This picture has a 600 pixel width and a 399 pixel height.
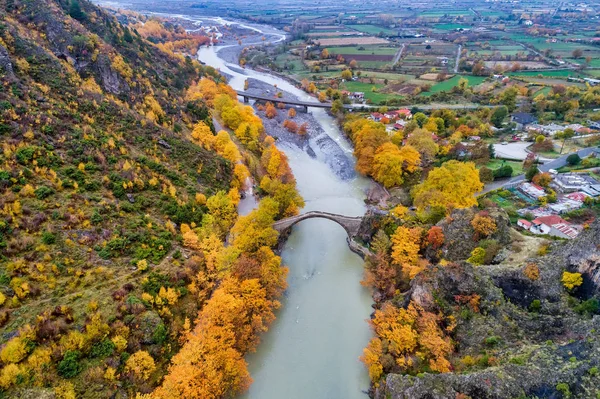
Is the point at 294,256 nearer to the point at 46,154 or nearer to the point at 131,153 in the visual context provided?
the point at 131,153

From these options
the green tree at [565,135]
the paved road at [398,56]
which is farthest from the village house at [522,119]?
the paved road at [398,56]

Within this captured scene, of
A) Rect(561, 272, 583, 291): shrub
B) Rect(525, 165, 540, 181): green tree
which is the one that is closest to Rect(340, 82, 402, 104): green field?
Rect(525, 165, 540, 181): green tree

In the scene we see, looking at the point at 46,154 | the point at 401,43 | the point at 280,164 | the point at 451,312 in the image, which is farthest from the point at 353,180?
the point at 401,43

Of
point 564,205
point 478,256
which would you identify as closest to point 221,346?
point 478,256

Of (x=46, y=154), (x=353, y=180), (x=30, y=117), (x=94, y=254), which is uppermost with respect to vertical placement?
(x=30, y=117)

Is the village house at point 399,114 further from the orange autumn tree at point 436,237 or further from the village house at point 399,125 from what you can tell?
the orange autumn tree at point 436,237

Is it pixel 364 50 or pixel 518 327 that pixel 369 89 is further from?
pixel 518 327
